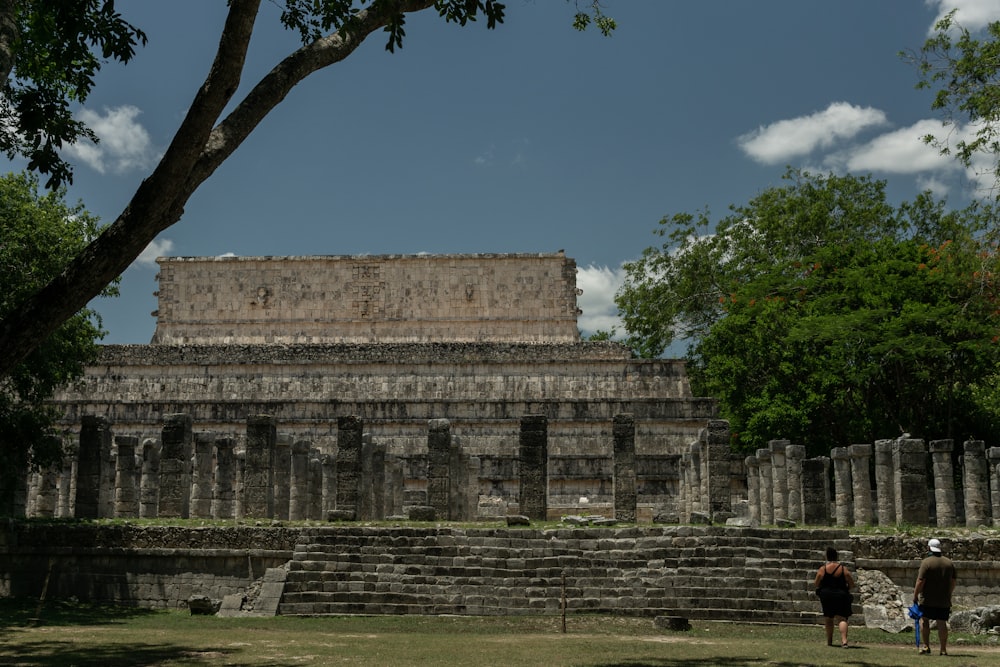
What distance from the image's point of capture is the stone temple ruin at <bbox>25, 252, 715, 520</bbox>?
24.5 metres

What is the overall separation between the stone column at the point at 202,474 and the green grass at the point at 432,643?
7.58 meters

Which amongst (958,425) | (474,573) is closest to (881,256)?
(958,425)

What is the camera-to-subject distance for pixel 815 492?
2105 centimetres

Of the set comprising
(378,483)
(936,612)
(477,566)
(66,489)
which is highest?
(378,483)

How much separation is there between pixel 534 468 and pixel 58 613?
27.8 ft

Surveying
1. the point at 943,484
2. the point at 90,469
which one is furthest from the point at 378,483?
the point at 943,484

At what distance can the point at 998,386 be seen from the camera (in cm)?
2958

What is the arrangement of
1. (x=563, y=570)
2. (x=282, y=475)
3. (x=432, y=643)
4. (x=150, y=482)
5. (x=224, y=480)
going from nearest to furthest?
(x=432, y=643), (x=563, y=570), (x=224, y=480), (x=282, y=475), (x=150, y=482)

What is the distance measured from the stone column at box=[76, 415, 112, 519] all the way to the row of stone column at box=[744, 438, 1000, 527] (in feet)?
40.7

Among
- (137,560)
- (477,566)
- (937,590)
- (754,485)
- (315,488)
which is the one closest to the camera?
(937,590)

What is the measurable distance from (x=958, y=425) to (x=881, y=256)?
526cm

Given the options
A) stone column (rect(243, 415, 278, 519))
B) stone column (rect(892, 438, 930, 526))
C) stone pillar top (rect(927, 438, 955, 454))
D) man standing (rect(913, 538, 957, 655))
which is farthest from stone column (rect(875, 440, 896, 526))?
stone column (rect(243, 415, 278, 519))

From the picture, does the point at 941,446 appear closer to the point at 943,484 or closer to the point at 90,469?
the point at 943,484

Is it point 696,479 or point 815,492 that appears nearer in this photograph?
point 815,492
